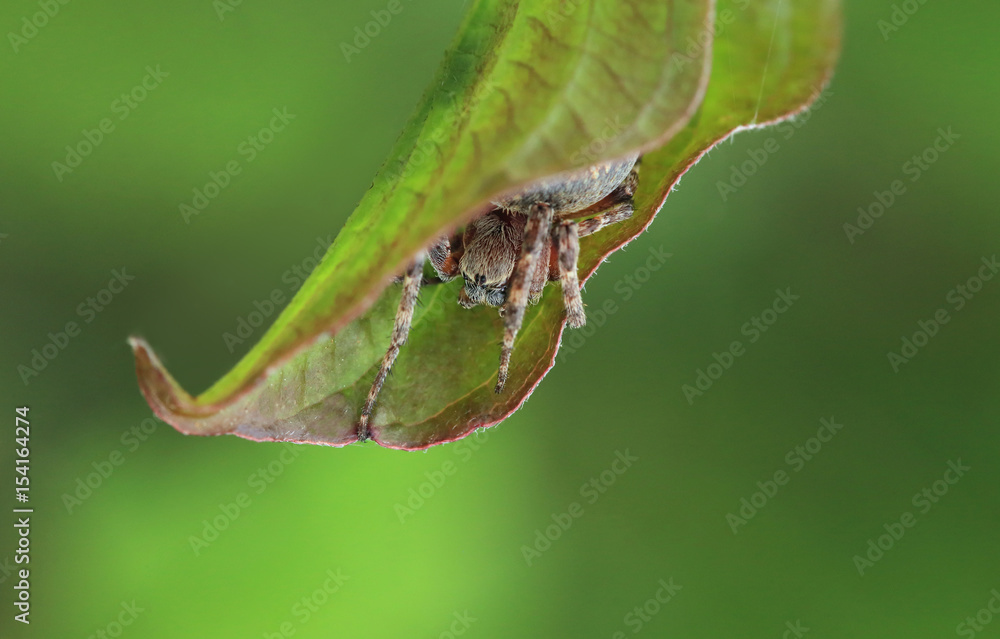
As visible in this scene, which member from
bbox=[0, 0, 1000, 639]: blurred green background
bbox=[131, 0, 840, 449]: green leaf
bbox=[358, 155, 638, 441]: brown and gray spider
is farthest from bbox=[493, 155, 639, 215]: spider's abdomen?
bbox=[0, 0, 1000, 639]: blurred green background

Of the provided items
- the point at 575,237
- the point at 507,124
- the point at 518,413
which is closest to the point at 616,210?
the point at 575,237

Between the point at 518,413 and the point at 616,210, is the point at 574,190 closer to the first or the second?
the point at 616,210

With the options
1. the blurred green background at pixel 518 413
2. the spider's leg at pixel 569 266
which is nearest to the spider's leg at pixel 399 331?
the spider's leg at pixel 569 266

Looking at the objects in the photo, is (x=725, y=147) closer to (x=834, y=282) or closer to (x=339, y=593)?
(x=834, y=282)

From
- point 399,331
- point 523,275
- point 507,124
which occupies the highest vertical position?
point 507,124

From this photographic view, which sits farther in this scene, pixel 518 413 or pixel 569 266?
pixel 518 413

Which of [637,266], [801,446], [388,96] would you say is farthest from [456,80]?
[801,446]

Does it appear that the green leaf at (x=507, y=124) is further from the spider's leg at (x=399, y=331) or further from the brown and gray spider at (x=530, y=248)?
the brown and gray spider at (x=530, y=248)

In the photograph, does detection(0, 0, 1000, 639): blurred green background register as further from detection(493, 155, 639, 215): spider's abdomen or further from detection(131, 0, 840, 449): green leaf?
detection(131, 0, 840, 449): green leaf
